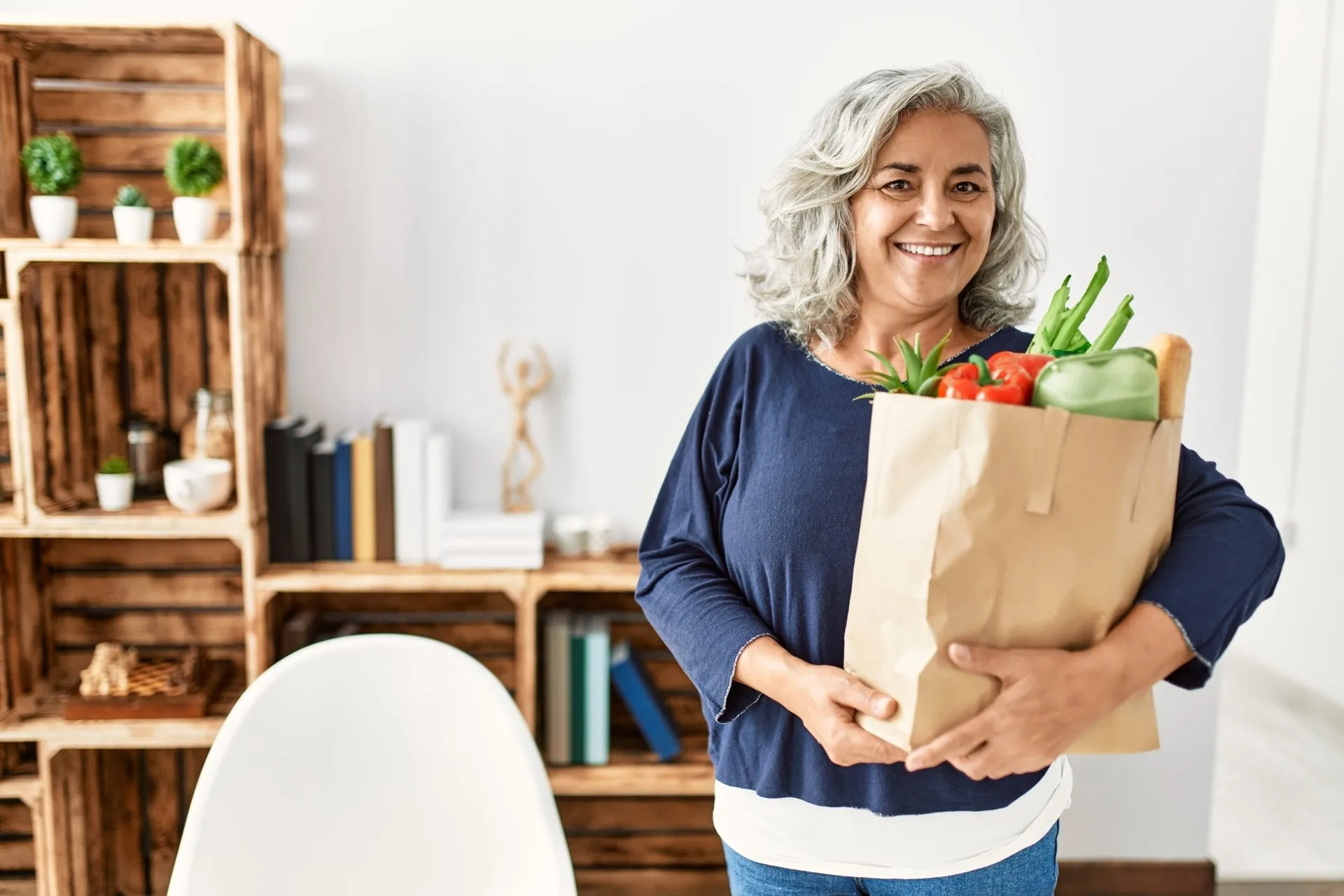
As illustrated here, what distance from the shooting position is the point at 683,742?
234 centimetres

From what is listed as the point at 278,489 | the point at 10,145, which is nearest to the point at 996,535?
the point at 278,489

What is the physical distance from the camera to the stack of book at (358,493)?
2160mm

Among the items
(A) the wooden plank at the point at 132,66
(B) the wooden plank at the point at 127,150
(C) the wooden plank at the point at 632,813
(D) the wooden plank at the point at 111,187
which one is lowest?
(C) the wooden plank at the point at 632,813

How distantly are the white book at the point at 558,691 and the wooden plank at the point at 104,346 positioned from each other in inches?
39.6

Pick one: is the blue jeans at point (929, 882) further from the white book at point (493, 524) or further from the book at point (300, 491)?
the book at point (300, 491)

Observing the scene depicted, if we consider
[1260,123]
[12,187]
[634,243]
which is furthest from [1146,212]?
[12,187]

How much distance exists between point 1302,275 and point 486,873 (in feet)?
9.98

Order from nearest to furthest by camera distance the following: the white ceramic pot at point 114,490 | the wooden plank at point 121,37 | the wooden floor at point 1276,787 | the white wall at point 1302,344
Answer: the wooden plank at point 121,37, the white ceramic pot at point 114,490, the wooden floor at point 1276,787, the white wall at point 1302,344

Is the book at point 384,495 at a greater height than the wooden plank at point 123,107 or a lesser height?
lesser

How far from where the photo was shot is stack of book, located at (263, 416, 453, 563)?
216 cm

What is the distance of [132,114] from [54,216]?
12.6 inches

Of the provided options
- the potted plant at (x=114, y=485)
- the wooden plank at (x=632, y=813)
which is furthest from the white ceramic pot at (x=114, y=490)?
the wooden plank at (x=632, y=813)

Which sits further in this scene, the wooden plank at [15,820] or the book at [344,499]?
the wooden plank at [15,820]

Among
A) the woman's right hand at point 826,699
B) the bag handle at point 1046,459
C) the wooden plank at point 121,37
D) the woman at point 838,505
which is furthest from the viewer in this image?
the wooden plank at point 121,37
